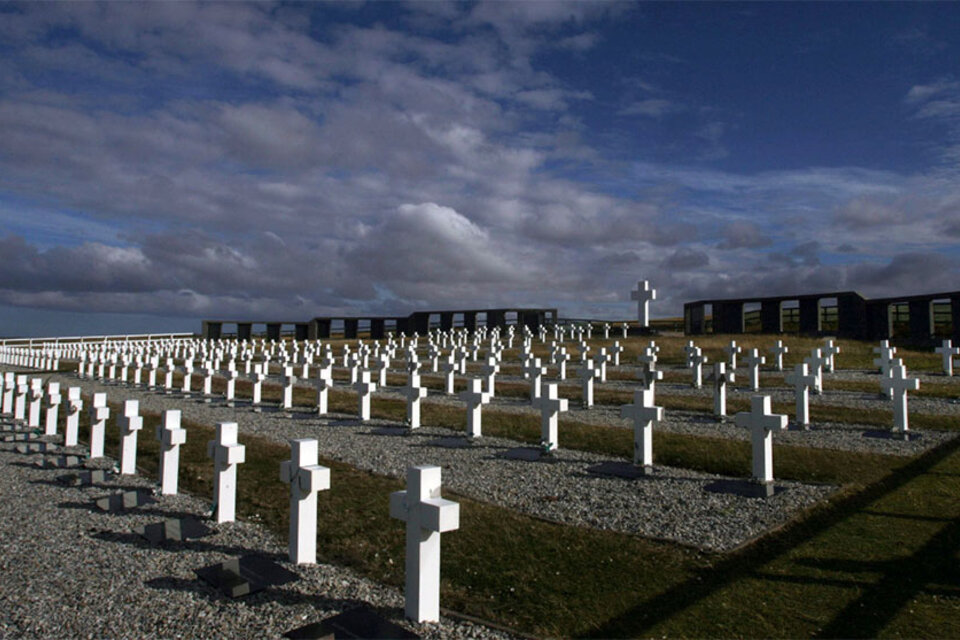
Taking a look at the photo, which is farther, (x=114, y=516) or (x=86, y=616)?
(x=114, y=516)

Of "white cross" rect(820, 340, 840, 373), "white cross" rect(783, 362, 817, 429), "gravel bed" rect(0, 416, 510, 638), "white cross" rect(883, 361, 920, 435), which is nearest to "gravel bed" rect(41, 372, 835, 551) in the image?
"gravel bed" rect(0, 416, 510, 638)

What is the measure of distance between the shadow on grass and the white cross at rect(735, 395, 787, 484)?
118 centimetres

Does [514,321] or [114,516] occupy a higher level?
[514,321]

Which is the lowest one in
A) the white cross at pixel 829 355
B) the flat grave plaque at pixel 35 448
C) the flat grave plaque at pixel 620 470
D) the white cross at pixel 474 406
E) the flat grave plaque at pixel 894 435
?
the flat grave plaque at pixel 35 448

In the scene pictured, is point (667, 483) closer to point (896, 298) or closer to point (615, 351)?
point (615, 351)

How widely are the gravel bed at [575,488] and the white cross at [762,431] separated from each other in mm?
322

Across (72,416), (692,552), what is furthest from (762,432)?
(72,416)

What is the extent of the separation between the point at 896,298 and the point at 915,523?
85.3 feet

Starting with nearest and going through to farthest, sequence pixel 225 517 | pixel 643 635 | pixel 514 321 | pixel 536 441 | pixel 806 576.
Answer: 1. pixel 643 635
2. pixel 806 576
3. pixel 225 517
4. pixel 536 441
5. pixel 514 321

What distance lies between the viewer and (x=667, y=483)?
7605mm

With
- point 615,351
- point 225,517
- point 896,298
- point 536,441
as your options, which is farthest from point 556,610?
point 896,298

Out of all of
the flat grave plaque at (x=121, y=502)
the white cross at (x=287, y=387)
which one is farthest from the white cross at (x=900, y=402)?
the white cross at (x=287, y=387)

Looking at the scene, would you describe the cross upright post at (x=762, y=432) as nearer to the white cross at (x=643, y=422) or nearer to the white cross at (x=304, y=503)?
the white cross at (x=643, y=422)

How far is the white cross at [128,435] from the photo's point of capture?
8375 millimetres
